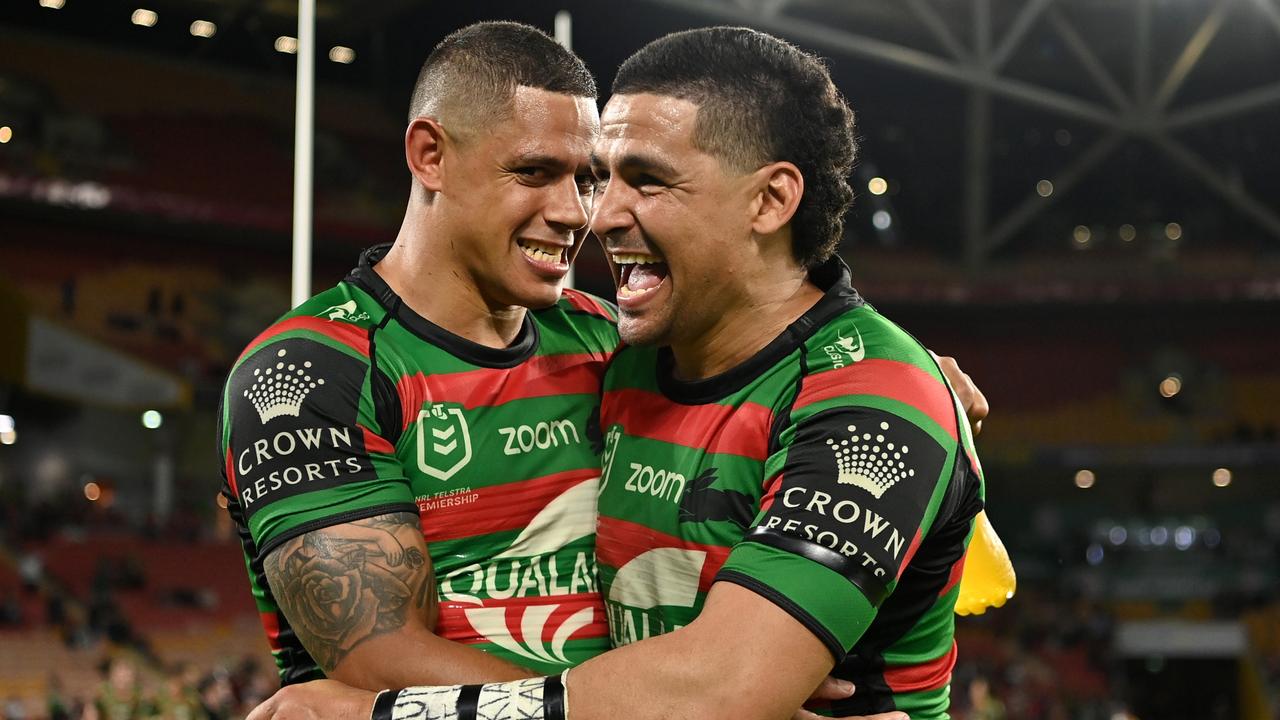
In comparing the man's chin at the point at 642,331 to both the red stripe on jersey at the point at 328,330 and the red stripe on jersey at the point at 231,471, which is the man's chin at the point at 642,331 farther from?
the red stripe on jersey at the point at 231,471

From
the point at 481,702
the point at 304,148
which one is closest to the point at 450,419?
the point at 481,702

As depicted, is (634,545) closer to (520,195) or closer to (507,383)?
(507,383)

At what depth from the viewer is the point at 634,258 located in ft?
7.35

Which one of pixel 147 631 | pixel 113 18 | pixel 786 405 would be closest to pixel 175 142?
pixel 113 18

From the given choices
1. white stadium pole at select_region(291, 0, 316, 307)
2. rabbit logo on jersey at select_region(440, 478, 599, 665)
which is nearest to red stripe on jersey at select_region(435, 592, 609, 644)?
rabbit logo on jersey at select_region(440, 478, 599, 665)

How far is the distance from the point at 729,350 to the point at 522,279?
1.67 ft

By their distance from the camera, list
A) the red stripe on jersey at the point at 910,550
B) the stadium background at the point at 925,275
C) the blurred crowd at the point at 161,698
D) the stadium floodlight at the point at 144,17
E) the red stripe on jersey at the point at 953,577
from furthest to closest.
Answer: the stadium floodlight at the point at 144,17 → the stadium background at the point at 925,275 → the blurred crowd at the point at 161,698 → the red stripe on jersey at the point at 953,577 → the red stripe on jersey at the point at 910,550

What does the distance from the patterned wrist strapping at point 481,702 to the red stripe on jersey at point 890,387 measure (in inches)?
22.5

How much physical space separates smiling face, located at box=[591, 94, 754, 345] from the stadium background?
12569 millimetres

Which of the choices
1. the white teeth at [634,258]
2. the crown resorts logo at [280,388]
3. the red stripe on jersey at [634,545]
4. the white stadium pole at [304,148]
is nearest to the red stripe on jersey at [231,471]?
the crown resorts logo at [280,388]

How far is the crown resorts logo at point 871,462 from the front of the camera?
1890mm

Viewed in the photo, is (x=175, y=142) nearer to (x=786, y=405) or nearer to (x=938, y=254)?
(x=938, y=254)

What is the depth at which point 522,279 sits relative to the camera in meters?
2.57

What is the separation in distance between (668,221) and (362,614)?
0.80 metres
